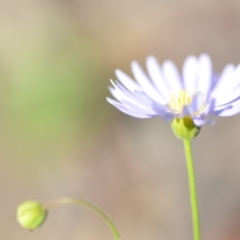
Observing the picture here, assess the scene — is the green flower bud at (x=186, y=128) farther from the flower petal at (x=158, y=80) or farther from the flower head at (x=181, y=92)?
the flower petal at (x=158, y=80)

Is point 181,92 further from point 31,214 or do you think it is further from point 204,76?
point 31,214

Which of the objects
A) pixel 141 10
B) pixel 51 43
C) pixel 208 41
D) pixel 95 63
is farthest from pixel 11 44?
pixel 208 41

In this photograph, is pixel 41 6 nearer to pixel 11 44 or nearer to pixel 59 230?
pixel 11 44

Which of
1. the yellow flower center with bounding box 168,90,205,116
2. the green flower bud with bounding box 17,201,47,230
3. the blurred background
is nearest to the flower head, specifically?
the yellow flower center with bounding box 168,90,205,116

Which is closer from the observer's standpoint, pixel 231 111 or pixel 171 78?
pixel 231 111

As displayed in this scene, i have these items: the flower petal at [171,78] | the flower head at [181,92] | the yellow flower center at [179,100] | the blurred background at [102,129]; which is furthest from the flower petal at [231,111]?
the blurred background at [102,129]

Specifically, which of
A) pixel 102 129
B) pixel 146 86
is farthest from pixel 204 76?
pixel 102 129
